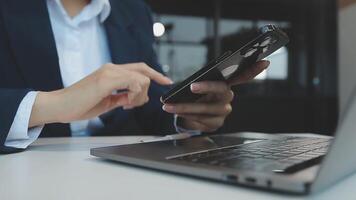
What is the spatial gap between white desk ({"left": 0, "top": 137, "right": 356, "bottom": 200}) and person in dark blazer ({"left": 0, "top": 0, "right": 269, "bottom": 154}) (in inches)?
6.0

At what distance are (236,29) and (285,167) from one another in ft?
12.7

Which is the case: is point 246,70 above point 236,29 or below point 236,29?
below

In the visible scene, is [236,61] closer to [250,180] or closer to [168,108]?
[168,108]

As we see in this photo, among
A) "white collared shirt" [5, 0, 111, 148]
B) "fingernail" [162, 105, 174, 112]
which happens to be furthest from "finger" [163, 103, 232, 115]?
"white collared shirt" [5, 0, 111, 148]

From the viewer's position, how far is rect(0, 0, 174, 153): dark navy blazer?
833 mm

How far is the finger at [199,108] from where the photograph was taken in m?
0.70

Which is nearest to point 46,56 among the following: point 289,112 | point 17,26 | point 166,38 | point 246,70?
point 17,26

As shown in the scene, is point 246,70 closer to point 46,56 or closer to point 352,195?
point 352,195

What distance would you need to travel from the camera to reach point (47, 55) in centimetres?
84

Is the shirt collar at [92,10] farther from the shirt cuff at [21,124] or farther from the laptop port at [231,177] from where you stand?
the laptop port at [231,177]

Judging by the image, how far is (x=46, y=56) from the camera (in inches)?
33.2

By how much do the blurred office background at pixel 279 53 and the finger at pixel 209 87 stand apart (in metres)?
2.88

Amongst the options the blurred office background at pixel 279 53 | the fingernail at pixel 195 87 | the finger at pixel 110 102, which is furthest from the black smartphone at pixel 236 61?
the blurred office background at pixel 279 53

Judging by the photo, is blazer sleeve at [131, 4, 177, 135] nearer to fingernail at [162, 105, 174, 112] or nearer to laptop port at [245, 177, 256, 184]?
fingernail at [162, 105, 174, 112]
